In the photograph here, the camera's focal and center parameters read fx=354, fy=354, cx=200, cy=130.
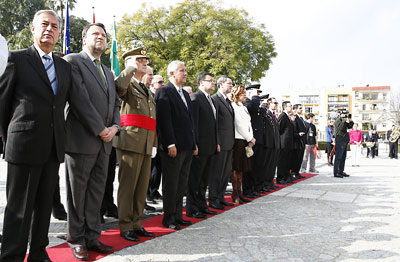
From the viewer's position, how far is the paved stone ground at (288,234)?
135 inches

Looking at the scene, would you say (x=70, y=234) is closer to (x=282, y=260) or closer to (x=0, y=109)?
(x=0, y=109)

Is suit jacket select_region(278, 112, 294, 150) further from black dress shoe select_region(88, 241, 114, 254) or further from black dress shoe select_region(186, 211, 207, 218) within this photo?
black dress shoe select_region(88, 241, 114, 254)

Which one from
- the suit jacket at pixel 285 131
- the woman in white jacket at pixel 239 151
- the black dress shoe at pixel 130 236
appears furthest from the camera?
the suit jacket at pixel 285 131

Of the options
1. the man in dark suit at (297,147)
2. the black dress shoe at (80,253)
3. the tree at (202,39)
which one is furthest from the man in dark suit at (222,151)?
the tree at (202,39)

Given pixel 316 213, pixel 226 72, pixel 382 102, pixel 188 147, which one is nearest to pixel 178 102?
pixel 188 147

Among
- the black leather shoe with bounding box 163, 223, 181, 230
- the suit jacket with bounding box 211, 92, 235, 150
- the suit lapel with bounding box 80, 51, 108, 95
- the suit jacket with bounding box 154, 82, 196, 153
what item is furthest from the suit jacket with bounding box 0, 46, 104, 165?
the suit jacket with bounding box 211, 92, 235, 150

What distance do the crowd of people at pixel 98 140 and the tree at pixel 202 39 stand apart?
18157mm

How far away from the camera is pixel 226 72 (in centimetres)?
2403

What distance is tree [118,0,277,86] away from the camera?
24.1m

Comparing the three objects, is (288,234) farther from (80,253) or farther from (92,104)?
(92,104)

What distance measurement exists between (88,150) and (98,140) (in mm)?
146

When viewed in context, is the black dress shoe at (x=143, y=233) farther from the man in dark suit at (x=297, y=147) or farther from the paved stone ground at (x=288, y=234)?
the man in dark suit at (x=297, y=147)

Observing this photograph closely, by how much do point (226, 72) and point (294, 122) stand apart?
48.8 ft

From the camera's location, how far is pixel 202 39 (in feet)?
82.2
